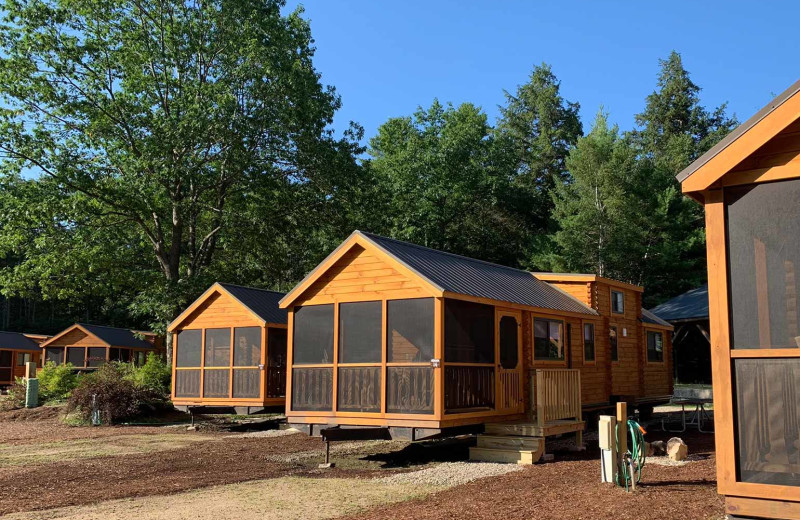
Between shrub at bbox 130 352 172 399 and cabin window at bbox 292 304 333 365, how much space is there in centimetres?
1108

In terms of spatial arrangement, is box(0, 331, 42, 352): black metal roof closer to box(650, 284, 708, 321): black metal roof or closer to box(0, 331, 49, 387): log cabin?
box(0, 331, 49, 387): log cabin

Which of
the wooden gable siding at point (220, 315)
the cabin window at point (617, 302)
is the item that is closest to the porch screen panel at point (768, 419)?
the cabin window at point (617, 302)

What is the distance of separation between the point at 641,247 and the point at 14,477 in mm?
31869

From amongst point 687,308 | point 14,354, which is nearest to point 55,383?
point 14,354

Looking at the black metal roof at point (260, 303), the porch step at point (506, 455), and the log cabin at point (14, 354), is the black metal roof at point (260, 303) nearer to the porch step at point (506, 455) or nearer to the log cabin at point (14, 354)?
the porch step at point (506, 455)

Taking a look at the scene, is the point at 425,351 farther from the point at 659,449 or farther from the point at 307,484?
the point at 659,449

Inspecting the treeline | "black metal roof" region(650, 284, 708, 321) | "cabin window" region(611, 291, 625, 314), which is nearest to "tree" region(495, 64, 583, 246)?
the treeline

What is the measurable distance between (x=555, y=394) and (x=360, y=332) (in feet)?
13.1

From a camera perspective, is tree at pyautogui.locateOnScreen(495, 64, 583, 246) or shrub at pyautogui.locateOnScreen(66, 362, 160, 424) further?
tree at pyautogui.locateOnScreen(495, 64, 583, 246)

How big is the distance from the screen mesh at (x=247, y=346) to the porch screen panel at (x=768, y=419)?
14.8 meters

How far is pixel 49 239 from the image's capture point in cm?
2681

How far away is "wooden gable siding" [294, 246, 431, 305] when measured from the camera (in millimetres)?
13102

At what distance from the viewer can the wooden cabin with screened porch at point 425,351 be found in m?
12.6

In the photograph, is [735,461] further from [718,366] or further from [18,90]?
[18,90]
